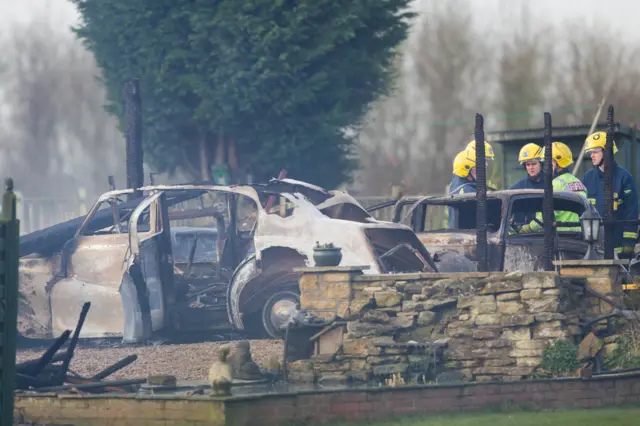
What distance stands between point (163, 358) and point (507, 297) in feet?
12.9

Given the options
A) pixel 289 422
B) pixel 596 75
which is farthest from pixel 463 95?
pixel 289 422

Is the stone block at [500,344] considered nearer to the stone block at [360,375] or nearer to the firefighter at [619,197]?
the stone block at [360,375]

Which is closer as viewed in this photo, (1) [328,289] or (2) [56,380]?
(2) [56,380]

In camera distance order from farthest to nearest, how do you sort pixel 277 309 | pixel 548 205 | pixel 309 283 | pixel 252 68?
pixel 252 68 → pixel 277 309 → pixel 548 205 → pixel 309 283

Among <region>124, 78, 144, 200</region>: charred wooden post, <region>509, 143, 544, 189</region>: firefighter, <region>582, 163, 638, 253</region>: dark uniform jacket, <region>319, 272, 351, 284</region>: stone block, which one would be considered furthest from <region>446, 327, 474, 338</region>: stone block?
<region>124, 78, 144, 200</region>: charred wooden post

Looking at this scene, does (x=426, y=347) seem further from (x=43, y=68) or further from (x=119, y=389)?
(x=43, y=68)

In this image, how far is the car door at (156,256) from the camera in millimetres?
15430

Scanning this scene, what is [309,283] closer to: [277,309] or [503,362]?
[277,309]

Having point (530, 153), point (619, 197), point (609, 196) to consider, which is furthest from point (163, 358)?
point (619, 197)

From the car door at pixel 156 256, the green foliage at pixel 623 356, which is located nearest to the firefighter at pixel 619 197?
the green foliage at pixel 623 356

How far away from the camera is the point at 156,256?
51.2 ft

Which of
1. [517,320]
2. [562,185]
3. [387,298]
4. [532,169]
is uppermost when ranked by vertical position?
[532,169]

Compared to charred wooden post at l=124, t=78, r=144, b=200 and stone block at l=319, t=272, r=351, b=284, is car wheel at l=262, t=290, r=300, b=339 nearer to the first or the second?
stone block at l=319, t=272, r=351, b=284

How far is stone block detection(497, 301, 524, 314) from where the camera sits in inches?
478
